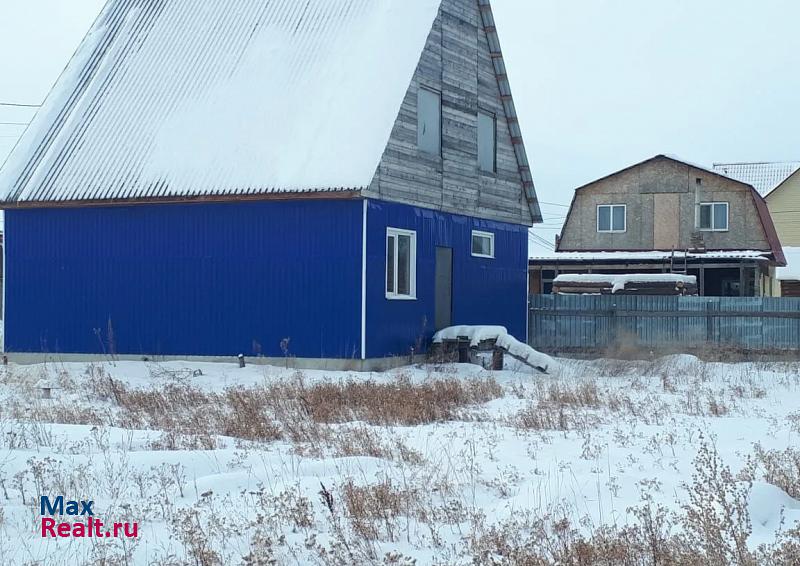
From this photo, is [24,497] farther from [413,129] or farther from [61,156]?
[61,156]

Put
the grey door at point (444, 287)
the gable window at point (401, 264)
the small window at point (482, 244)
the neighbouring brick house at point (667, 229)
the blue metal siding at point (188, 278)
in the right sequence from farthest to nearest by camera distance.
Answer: the neighbouring brick house at point (667, 229)
the small window at point (482, 244)
the grey door at point (444, 287)
the gable window at point (401, 264)
the blue metal siding at point (188, 278)

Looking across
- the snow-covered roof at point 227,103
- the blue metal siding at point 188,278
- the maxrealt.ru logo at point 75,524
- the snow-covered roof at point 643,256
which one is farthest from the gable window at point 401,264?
the snow-covered roof at point 643,256

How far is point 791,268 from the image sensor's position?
176ft

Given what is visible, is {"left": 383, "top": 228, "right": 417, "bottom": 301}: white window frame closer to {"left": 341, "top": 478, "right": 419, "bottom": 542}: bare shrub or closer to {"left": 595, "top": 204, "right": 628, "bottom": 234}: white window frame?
{"left": 341, "top": 478, "right": 419, "bottom": 542}: bare shrub

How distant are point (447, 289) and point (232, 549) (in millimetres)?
16075

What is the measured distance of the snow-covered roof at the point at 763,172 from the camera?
6000cm

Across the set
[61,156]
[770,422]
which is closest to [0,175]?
[61,156]

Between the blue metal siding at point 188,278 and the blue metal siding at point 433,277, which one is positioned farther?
the blue metal siding at point 433,277

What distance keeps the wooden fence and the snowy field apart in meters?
9.80

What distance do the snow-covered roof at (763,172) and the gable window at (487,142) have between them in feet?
124

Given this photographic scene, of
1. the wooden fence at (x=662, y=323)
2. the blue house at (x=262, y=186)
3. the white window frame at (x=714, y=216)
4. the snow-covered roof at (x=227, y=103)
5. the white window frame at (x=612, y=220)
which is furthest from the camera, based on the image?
the white window frame at (x=612, y=220)

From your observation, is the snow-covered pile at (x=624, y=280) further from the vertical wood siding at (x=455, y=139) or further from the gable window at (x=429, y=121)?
the gable window at (x=429, y=121)

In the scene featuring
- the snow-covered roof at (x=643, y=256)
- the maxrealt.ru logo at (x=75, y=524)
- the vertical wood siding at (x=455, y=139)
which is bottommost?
the maxrealt.ru logo at (x=75, y=524)

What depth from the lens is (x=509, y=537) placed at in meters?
7.15
